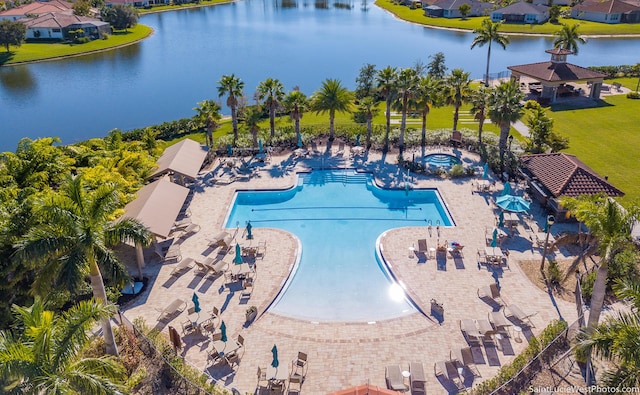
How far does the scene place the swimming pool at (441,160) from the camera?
127 ft

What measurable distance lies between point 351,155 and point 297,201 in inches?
341

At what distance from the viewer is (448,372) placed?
1873 cm

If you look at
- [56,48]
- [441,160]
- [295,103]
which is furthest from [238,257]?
[56,48]

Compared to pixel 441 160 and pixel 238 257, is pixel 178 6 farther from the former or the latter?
pixel 238 257

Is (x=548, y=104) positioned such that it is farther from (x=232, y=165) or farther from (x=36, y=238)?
(x=36, y=238)

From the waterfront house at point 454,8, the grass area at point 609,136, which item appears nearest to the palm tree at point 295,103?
the grass area at point 609,136

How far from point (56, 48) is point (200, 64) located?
104ft

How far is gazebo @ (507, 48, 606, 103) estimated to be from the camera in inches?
2082

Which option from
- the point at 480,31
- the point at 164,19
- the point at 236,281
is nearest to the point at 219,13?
the point at 164,19

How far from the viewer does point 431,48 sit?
290 ft

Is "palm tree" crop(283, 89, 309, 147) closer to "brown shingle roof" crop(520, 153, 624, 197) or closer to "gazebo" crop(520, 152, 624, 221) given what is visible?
"gazebo" crop(520, 152, 624, 221)

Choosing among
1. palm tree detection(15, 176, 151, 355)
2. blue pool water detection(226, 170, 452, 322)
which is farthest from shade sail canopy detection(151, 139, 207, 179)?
palm tree detection(15, 176, 151, 355)

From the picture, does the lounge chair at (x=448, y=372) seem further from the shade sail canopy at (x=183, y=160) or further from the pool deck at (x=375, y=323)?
the shade sail canopy at (x=183, y=160)

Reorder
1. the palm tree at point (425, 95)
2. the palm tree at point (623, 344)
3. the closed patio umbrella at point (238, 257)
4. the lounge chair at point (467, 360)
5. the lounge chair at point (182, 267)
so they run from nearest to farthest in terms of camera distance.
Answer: the palm tree at point (623, 344)
the lounge chair at point (467, 360)
the lounge chair at point (182, 267)
the closed patio umbrella at point (238, 257)
the palm tree at point (425, 95)
